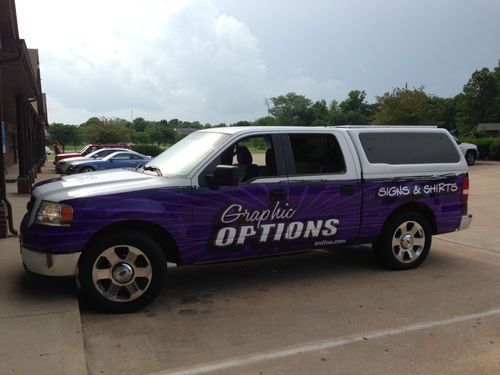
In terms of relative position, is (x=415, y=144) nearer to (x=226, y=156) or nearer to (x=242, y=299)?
(x=226, y=156)

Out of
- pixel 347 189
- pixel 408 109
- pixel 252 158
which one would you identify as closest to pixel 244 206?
pixel 252 158

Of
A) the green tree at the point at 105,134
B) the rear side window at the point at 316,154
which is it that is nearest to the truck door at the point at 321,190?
the rear side window at the point at 316,154

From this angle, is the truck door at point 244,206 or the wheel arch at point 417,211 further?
the wheel arch at point 417,211

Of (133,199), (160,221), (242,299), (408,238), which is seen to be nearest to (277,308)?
(242,299)

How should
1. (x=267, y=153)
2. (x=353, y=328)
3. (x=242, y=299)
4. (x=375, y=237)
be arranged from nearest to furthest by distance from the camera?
(x=353, y=328) < (x=242, y=299) < (x=267, y=153) < (x=375, y=237)

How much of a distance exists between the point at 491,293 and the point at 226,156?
329 cm

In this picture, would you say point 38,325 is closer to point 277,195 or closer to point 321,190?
point 277,195

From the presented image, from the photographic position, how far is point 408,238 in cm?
654

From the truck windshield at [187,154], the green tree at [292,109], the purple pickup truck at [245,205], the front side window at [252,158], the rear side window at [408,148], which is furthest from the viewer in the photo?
the green tree at [292,109]

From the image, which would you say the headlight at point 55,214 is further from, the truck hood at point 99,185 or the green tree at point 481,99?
the green tree at point 481,99

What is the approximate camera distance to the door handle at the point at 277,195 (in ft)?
18.1

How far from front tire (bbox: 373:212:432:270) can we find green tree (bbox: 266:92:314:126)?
9749 cm

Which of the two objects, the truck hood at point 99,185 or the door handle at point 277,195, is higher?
the truck hood at point 99,185

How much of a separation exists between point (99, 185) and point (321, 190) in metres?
2.40
